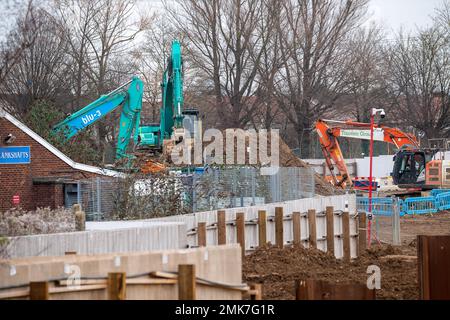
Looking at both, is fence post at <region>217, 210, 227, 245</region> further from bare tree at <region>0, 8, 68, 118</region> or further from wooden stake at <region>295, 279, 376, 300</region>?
bare tree at <region>0, 8, 68, 118</region>

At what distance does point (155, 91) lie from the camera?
186ft

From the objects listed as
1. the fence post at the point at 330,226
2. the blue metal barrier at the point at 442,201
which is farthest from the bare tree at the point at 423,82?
the fence post at the point at 330,226

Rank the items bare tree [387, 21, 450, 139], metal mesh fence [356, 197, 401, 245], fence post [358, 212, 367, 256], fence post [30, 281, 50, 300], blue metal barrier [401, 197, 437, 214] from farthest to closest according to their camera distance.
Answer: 1. bare tree [387, 21, 450, 139]
2. blue metal barrier [401, 197, 437, 214]
3. metal mesh fence [356, 197, 401, 245]
4. fence post [358, 212, 367, 256]
5. fence post [30, 281, 50, 300]

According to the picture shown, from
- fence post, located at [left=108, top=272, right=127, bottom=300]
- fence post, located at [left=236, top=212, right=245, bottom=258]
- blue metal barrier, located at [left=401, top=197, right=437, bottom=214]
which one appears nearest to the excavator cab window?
blue metal barrier, located at [left=401, top=197, right=437, bottom=214]

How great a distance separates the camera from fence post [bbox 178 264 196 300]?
8414 mm

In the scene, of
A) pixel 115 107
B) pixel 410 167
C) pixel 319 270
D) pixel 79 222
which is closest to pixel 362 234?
pixel 319 270

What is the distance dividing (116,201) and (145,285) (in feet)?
39.9

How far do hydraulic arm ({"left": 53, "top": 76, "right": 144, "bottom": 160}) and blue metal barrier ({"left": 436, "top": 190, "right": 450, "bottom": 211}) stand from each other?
12781 mm

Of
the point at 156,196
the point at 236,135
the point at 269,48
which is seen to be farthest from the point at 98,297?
the point at 269,48

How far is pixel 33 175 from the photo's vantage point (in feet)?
90.4

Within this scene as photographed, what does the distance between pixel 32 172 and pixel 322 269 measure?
45.5 ft

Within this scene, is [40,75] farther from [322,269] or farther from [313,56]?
[322,269]

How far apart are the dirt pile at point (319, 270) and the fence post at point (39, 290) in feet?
15.0

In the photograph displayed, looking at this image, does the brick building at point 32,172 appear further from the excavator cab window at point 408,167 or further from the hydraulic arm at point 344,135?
the excavator cab window at point 408,167
